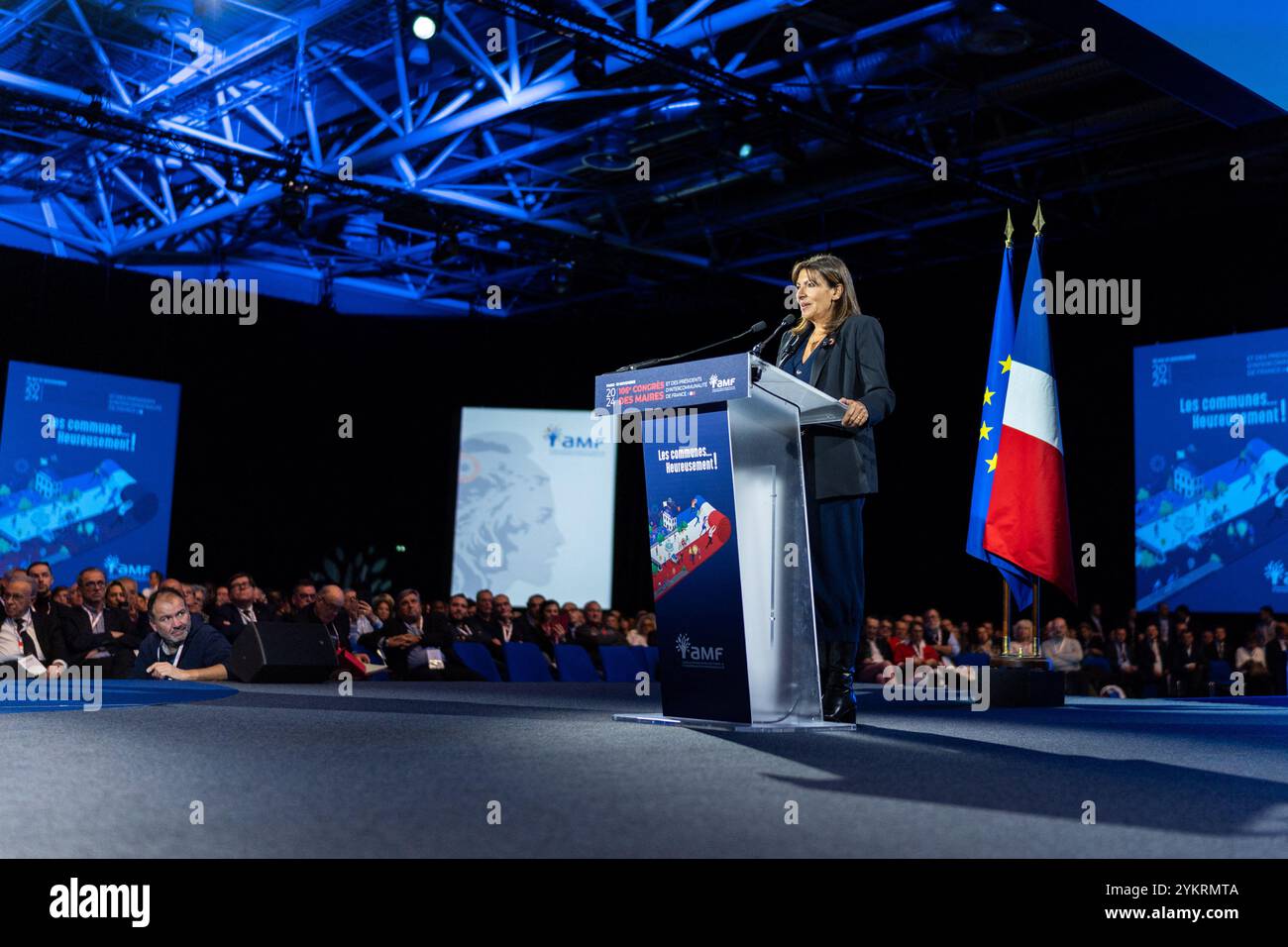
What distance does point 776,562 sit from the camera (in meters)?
3.17

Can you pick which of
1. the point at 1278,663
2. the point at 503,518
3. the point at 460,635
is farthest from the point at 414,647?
the point at 503,518

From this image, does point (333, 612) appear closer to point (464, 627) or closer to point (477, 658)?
point (477, 658)

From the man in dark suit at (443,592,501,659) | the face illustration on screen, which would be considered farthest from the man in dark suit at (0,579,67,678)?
the face illustration on screen

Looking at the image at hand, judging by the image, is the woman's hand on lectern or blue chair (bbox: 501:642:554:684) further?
blue chair (bbox: 501:642:554:684)

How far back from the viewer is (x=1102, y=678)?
10.4 metres

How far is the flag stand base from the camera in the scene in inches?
198

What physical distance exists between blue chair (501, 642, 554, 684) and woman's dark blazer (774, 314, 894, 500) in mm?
5556

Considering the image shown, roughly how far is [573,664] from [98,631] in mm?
3330

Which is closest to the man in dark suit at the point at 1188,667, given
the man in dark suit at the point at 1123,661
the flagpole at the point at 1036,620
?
the man in dark suit at the point at 1123,661

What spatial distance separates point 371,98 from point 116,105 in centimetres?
225

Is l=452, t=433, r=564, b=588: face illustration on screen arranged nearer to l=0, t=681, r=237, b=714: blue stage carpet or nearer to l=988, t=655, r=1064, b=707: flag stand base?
l=0, t=681, r=237, b=714: blue stage carpet

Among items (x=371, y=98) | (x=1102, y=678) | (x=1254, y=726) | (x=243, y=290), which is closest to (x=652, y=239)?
(x=371, y=98)

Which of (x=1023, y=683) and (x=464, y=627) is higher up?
(x=464, y=627)
